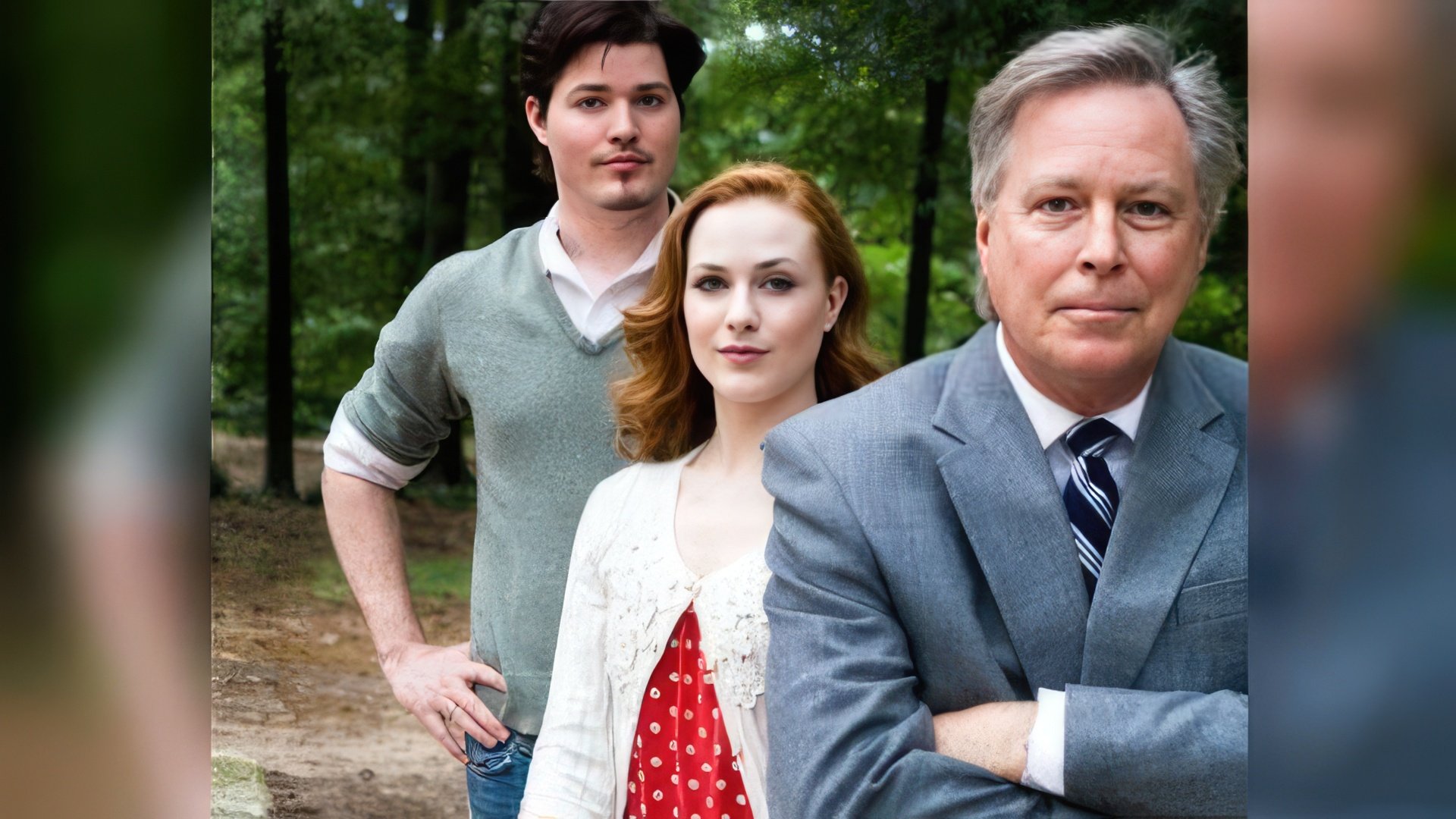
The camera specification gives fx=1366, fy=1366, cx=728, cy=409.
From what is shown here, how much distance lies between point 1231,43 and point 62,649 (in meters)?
4.07

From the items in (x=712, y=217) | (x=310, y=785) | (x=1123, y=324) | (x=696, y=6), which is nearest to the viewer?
(x=1123, y=324)

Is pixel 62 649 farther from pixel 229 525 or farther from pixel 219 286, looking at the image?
pixel 219 286

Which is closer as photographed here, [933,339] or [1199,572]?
[1199,572]

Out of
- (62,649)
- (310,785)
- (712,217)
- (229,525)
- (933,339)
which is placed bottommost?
(310,785)

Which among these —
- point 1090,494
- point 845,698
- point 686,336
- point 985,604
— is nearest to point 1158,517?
point 1090,494

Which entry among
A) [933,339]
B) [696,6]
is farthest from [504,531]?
[696,6]

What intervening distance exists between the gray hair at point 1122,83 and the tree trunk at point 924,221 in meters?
0.20

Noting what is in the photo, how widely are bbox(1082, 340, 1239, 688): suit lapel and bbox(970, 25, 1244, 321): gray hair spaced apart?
445mm

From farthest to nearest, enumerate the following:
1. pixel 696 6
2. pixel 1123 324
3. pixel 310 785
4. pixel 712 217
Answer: pixel 310 785 < pixel 696 6 < pixel 712 217 < pixel 1123 324

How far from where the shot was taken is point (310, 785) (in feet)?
14.3

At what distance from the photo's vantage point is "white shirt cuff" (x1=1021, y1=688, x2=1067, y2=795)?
310 cm

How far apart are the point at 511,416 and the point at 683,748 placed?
105cm

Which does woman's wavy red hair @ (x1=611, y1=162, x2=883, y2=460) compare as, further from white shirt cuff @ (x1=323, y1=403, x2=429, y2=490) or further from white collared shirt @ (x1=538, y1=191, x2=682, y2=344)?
white shirt cuff @ (x1=323, y1=403, x2=429, y2=490)

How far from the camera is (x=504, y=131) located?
161 inches
